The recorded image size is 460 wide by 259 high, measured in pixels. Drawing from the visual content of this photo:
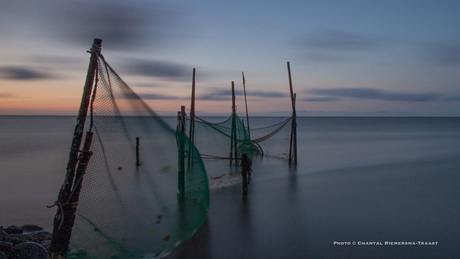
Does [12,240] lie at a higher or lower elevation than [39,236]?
higher

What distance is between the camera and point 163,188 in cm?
419

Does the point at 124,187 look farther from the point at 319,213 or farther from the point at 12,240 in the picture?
the point at 319,213

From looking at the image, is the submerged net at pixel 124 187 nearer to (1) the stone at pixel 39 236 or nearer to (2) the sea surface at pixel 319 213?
(2) the sea surface at pixel 319 213

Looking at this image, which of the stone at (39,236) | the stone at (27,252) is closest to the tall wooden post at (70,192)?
the stone at (27,252)

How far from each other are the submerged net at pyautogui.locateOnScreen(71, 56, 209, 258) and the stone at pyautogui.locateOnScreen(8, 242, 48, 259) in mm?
620

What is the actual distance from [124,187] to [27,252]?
1.78m

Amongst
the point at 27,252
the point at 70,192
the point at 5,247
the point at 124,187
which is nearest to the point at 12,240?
the point at 5,247

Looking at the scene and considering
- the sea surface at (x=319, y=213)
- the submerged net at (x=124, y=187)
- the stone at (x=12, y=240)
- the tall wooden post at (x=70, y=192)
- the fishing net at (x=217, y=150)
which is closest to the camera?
the tall wooden post at (x=70, y=192)

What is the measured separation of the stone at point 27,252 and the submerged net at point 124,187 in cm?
62

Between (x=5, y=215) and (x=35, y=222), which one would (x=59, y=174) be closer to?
(x=5, y=215)

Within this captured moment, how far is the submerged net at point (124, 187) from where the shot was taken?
362cm

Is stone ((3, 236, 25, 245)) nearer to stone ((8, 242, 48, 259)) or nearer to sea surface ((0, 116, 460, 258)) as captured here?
stone ((8, 242, 48, 259))

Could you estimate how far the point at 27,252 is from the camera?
415cm

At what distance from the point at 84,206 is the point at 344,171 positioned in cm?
1171
